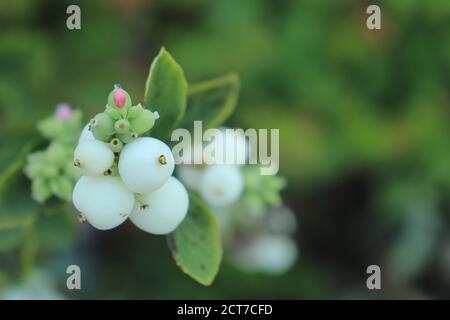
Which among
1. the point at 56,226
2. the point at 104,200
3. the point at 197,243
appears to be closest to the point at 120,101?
the point at 104,200

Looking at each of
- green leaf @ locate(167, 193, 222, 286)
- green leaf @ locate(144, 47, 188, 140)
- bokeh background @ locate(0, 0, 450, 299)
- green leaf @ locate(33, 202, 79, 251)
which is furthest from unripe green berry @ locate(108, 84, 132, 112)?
bokeh background @ locate(0, 0, 450, 299)

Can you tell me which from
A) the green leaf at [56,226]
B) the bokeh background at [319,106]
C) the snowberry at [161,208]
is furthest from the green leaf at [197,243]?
the bokeh background at [319,106]

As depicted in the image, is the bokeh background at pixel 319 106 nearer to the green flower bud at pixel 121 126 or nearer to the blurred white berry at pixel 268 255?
the blurred white berry at pixel 268 255

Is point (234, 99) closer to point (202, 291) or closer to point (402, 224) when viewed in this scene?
point (202, 291)

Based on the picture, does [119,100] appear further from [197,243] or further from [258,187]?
[258,187]

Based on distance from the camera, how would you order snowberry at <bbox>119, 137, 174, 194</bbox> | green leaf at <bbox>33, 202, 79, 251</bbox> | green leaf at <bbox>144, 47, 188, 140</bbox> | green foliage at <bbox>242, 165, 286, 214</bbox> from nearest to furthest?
snowberry at <bbox>119, 137, 174, 194</bbox> < green leaf at <bbox>144, 47, 188, 140</bbox> < green foliage at <bbox>242, 165, 286, 214</bbox> < green leaf at <bbox>33, 202, 79, 251</bbox>

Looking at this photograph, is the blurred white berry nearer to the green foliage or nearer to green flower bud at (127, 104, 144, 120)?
the green foliage
